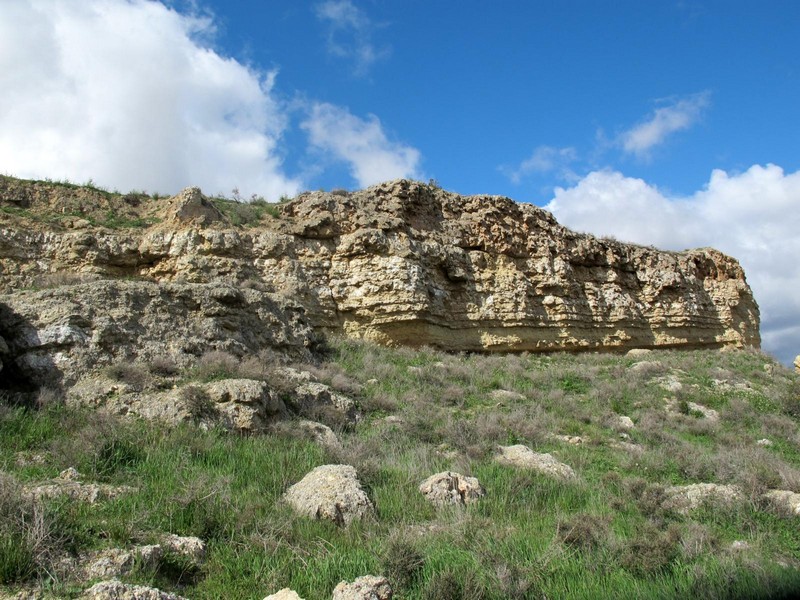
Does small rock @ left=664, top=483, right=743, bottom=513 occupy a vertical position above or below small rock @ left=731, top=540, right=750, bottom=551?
above

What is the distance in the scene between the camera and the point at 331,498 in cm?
521

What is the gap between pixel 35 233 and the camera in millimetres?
14906

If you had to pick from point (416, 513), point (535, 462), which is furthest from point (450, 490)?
point (535, 462)

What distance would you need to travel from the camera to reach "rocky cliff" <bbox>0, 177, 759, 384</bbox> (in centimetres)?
1345

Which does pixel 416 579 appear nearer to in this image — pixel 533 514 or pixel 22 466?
pixel 533 514

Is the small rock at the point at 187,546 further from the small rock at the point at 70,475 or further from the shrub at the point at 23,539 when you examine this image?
the small rock at the point at 70,475

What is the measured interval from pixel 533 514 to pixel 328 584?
99.7 inches

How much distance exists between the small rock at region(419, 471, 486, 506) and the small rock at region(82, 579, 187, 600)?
2.90 meters

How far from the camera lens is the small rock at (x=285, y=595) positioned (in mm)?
3621

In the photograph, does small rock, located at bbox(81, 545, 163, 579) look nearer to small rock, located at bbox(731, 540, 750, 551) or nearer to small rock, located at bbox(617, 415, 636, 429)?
small rock, located at bbox(731, 540, 750, 551)

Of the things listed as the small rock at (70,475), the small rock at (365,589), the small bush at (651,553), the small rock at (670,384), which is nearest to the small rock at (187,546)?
the small rock at (365,589)

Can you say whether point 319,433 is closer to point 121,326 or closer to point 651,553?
point 121,326

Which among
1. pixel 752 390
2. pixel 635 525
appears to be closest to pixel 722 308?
pixel 752 390

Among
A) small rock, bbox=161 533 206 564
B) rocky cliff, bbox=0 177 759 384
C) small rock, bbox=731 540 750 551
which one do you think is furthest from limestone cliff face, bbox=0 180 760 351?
small rock, bbox=731 540 750 551
